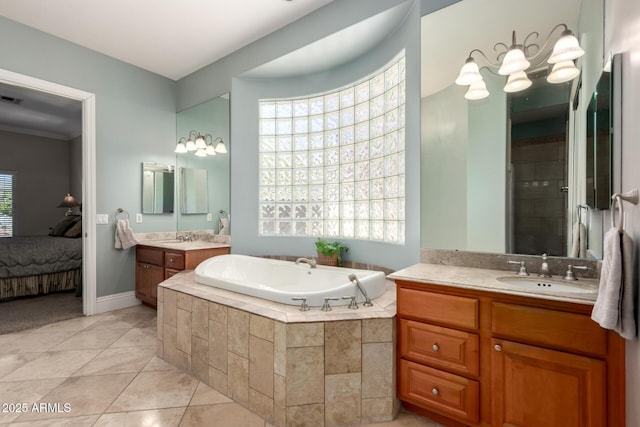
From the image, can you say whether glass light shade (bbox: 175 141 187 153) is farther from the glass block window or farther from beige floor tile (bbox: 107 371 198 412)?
beige floor tile (bbox: 107 371 198 412)

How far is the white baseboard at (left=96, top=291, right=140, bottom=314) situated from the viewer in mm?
3459

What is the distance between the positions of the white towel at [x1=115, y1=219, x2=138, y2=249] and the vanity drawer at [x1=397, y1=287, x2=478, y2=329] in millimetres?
3165

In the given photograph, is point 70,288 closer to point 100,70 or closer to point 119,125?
point 119,125

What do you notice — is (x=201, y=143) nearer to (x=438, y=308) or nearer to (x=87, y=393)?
(x=87, y=393)

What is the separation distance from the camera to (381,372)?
1.68 meters

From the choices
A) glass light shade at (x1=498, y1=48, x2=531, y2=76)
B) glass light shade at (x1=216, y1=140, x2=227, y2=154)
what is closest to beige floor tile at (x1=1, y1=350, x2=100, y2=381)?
glass light shade at (x1=216, y1=140, x2=227, y2=154)

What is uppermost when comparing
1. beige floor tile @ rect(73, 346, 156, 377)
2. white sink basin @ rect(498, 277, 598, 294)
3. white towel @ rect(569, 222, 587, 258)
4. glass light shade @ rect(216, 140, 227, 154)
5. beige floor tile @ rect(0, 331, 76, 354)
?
glass light shade @ rect(216, 140, 227, 154)

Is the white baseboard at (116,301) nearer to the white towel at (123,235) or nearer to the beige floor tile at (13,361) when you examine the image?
the white towel at (123,235)

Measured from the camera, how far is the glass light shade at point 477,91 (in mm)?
1990

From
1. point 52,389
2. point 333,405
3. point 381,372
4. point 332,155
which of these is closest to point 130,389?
point 52,389

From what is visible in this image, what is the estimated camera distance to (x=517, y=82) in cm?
187

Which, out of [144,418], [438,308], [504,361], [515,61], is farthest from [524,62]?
[144,418]

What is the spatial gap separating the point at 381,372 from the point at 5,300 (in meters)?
4.76

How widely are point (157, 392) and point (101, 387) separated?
39 cm
